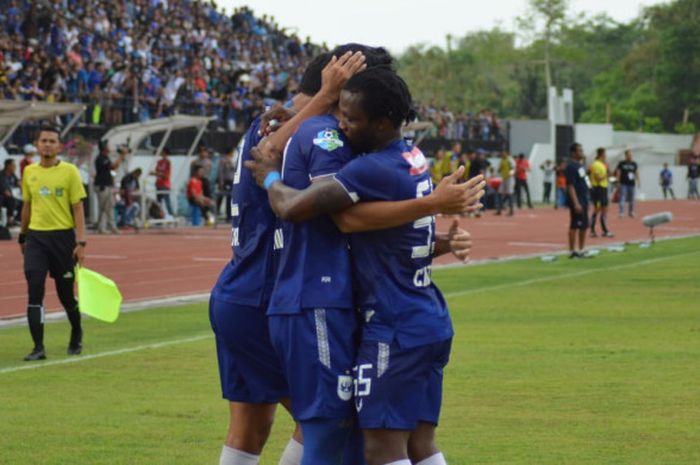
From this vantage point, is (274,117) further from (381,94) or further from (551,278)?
(551,278)

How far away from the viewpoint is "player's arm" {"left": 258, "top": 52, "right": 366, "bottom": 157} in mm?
6145

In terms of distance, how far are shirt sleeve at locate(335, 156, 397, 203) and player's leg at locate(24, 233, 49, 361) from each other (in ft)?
26.6

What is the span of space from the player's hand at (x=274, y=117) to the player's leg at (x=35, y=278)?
745cm

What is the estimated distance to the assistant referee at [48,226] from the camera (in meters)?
13.6

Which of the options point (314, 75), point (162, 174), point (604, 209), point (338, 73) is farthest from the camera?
point (162, 174)

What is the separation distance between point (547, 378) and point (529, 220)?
117 feet

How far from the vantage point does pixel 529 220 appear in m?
47.6

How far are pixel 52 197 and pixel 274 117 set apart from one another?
7518 millimetres

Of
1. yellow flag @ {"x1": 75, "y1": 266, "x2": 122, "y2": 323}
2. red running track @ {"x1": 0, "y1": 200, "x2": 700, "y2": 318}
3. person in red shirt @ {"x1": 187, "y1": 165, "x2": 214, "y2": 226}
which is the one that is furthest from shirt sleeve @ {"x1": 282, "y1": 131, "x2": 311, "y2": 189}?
person in red shirt @ {"x1": 187, "y1": 165, "x2": 214, "y2": 226}

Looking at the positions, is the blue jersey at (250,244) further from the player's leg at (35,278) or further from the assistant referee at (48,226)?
the player's leg at (35,278)

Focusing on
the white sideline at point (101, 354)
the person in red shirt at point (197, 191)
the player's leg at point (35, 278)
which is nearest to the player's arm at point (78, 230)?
the player's leg at point (35, 278)

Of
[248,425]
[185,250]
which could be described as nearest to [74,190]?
[248,425]

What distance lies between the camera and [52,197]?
1366 centimetres

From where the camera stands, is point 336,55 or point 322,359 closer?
point 322,359
